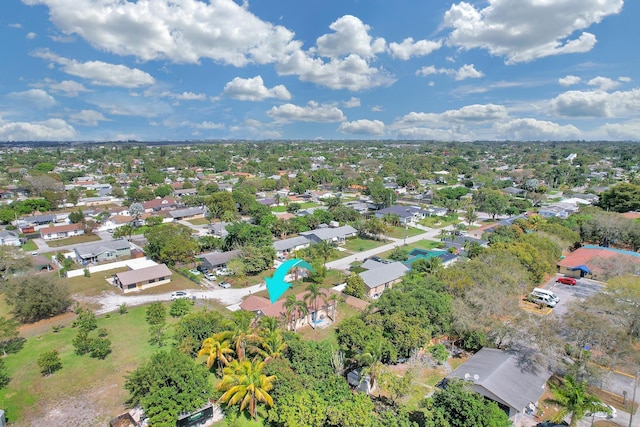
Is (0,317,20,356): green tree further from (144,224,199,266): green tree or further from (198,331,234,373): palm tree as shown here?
(144,224,199,266): green tree

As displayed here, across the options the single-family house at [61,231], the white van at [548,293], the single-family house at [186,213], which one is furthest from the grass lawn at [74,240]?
the white van at [548,293]

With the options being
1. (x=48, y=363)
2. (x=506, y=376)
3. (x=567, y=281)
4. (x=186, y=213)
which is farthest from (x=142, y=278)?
(x=567, y=281)

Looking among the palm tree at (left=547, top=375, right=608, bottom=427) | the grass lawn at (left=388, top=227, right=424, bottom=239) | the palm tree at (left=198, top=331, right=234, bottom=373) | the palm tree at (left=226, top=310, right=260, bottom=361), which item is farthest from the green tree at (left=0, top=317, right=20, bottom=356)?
the grass lawn at (left=388, top=227, right=424, bottom=239)

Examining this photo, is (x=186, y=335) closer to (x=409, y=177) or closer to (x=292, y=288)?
(x=292, y=288)

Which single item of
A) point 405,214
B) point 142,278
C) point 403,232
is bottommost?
point 403,232

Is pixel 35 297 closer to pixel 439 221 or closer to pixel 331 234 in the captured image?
pixel 331 234

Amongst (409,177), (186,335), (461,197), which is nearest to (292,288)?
(186,335)
